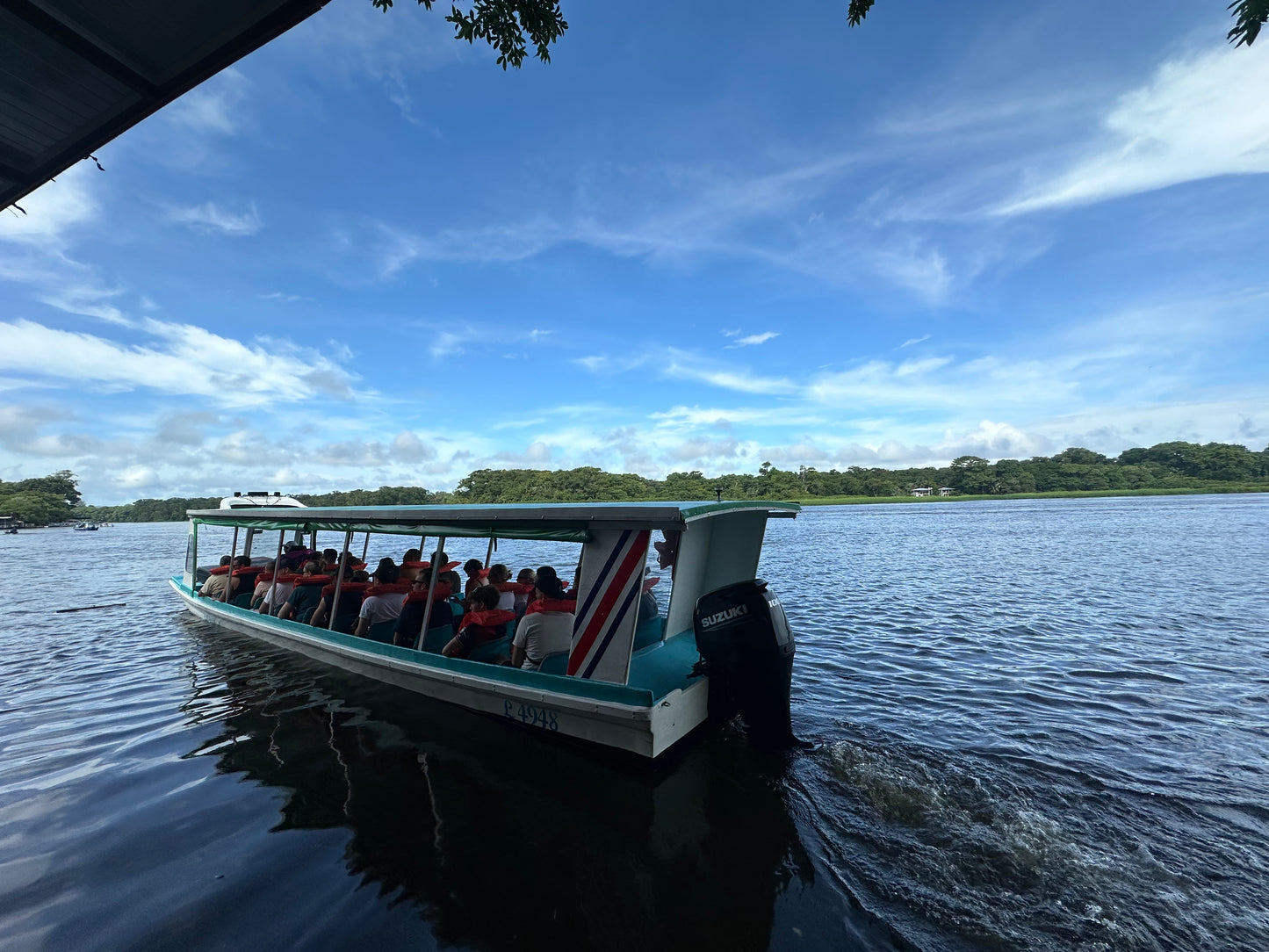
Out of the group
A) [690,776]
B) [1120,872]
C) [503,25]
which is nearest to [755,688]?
[690,776]

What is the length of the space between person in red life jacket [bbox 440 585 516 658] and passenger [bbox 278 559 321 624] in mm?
4548

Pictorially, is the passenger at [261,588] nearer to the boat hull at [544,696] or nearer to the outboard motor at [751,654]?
the boat hull at [544,696]

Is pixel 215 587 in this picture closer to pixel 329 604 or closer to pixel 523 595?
pixel 329 604

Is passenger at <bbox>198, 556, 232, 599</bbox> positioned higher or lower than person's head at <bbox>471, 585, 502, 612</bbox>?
lower

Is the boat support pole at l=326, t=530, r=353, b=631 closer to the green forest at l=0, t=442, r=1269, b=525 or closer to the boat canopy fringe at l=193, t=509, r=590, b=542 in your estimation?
the boat canopy fringe at l=193, t=509, r=590, b=542

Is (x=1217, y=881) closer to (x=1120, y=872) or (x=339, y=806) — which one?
(x=1120, y=872)

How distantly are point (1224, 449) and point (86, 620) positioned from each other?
17214 cm

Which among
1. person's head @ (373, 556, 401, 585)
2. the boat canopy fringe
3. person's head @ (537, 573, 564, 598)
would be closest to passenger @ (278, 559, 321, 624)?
the boat canopy fringe

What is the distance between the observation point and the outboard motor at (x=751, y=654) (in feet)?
20.2

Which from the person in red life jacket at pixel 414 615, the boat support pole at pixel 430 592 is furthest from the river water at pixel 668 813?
the boat support pole at pixel 430 592

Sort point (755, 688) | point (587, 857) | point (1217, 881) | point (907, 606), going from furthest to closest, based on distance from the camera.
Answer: point (907, 606) → point (755, 688) → point (587, 857) → point (1217, 881)

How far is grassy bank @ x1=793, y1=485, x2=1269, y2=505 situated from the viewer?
95963mm

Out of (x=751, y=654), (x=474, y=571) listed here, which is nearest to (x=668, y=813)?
(x=751, y=654)

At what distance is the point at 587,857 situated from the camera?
496cm
